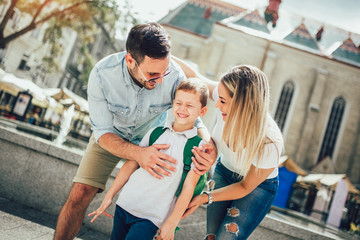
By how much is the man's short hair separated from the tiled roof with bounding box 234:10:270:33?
22.9 meters

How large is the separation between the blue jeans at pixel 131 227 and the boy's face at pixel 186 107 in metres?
0.82

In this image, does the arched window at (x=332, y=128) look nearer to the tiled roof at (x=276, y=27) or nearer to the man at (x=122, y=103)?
the tiled roof at (x=276, y=27)

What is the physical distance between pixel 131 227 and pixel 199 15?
93.5 ft

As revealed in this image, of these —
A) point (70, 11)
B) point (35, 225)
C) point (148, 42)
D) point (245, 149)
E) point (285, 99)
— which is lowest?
point (35, 225)

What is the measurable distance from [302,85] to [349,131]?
18.7 feet

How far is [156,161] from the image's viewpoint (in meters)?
1.94

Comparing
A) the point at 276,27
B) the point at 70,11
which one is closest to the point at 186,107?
the point at 70,11

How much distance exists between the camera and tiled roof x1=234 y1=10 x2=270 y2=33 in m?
23.3

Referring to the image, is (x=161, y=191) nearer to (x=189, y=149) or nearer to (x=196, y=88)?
(x=189, y=149)

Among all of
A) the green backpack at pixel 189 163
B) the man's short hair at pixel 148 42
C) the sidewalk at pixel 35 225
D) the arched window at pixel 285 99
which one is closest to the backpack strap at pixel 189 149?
the green backpack at pixel 189 163

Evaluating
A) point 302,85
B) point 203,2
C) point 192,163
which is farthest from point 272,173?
point 203,2

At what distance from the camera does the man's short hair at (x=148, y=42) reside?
2.24 meters

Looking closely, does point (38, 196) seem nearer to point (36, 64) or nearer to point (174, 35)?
point (174, 35)

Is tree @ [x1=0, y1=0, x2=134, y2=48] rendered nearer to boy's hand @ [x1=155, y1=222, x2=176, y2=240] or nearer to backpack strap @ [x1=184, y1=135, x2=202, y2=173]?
backpack strap @ [x1=184, y1=135, x2=202, y2=173]
